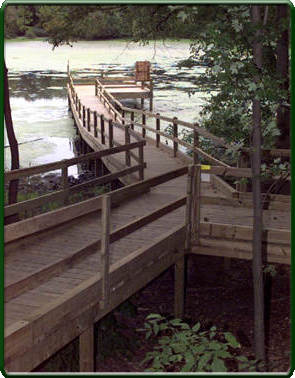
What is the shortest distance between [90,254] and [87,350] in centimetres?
120

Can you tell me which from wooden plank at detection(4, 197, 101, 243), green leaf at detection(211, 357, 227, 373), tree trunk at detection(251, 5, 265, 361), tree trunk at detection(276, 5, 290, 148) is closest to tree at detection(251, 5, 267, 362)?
tree trunk at detection(251, 5, 265, 361)

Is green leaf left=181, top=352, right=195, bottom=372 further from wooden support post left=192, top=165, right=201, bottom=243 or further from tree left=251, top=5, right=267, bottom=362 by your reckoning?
wooden support post left=192, top=165, right=201, bottom=243

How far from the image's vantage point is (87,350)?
24.5ft

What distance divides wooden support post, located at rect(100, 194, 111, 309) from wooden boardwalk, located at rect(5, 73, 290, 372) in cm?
6

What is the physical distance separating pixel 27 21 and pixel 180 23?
85.4 inches

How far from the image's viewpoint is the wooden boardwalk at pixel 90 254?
617 centimetres

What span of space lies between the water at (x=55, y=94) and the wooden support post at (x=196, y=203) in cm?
118

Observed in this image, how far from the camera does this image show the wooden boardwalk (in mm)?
6172

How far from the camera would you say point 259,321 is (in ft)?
25.2

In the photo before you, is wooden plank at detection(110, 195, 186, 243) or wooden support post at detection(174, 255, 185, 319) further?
wooden support post at detection(174, 255, 185, 319)

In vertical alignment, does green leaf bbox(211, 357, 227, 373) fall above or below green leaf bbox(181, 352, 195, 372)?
above

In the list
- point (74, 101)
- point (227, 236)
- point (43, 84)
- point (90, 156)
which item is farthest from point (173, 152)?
point (43, 84)

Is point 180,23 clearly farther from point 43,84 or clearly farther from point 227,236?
point 43,84

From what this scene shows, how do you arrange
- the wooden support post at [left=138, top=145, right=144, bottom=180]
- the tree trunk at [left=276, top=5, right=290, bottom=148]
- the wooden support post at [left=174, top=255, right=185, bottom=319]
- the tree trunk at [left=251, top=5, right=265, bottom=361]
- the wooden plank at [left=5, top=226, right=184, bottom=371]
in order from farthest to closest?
1. the wooden support post at [left=138, top=145, right=144, bottom=180]
2. the tree trunk at [left=276, top=5, right=290, bottom=148]
3. the wooden support post at [left=174, top=255, right=185, bottom=319]
4. the tree trunk at [left=251, top=5, right=265, bottom=361]
5. the wooden plank at [left=5, top=226, right=184, bottom=371]
